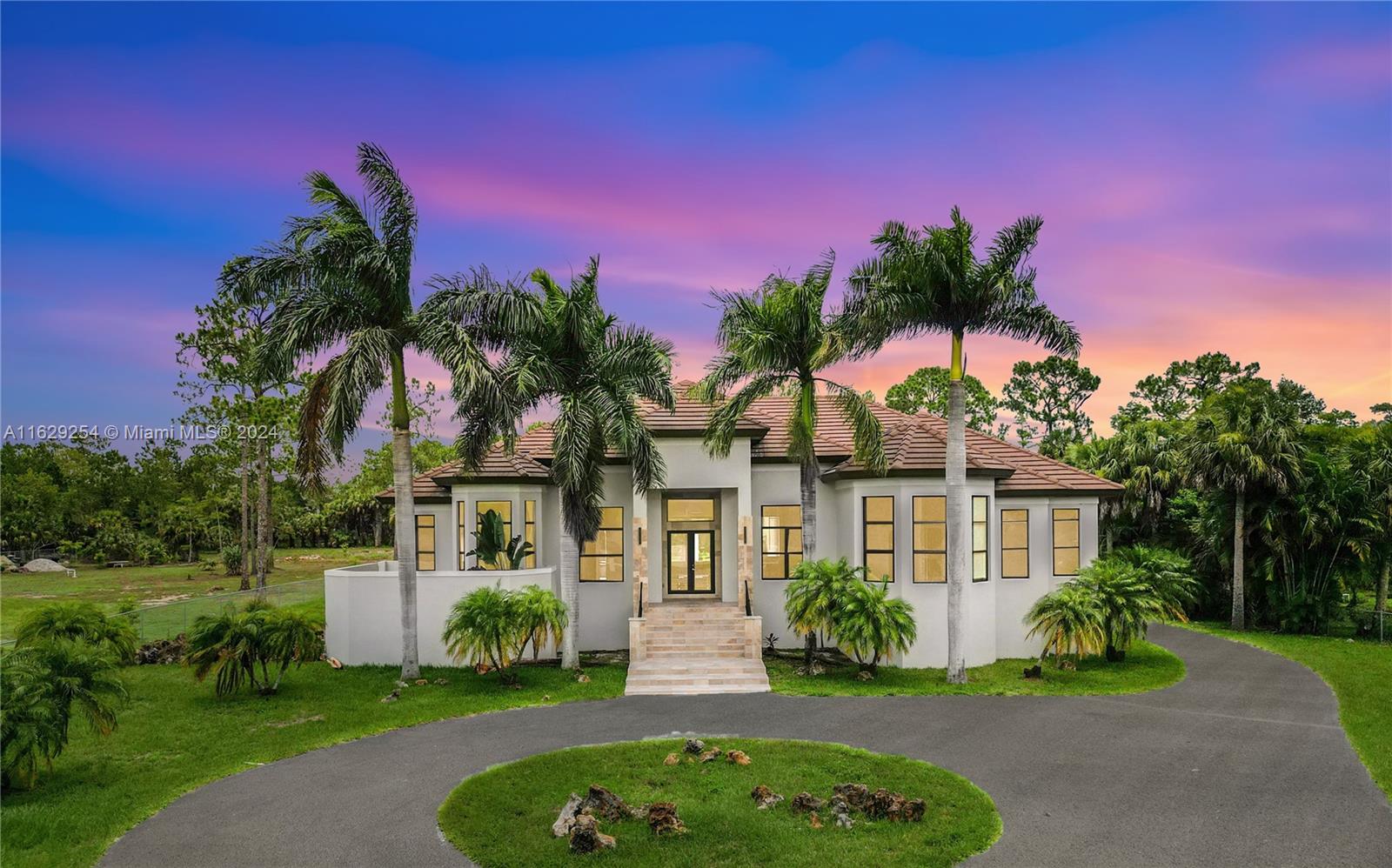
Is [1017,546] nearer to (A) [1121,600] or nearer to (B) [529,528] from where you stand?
(A) [1121,600]

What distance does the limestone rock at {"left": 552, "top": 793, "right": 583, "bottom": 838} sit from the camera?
8.51m

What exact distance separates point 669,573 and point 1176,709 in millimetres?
11838

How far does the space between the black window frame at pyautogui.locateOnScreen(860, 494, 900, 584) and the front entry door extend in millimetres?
4346

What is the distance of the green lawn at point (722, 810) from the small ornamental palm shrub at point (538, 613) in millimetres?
4749

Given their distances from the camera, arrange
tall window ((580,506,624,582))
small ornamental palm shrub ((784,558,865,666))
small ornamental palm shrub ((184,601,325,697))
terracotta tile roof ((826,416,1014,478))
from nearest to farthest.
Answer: small ornamental palm shrub ((184,601,325,697))
small ornamental palm shrub ((784,558,865,666))
terracotta tile roof ((826,416,1014,478))
tall window ((580,506,624,582))

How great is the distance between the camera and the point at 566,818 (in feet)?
28.5

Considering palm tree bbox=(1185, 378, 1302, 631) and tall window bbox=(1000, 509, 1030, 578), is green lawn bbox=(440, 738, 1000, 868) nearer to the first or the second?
tall window bbox=(1000, 509, 1030, 578)

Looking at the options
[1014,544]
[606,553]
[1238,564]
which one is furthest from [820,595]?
[1238,564]

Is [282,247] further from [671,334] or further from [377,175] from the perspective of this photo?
[671,334]

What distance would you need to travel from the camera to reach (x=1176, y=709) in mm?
14344

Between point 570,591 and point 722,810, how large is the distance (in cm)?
918

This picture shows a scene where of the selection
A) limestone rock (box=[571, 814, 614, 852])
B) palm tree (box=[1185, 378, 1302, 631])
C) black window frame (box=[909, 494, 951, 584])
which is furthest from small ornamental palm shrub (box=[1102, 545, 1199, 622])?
limestone rock (box=[571, 814, 614, 852])

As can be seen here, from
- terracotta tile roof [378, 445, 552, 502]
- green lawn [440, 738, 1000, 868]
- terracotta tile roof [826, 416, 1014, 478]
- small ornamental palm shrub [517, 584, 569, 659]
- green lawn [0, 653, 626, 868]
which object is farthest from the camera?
terracotta tile roof [378, 445, 552, 502]

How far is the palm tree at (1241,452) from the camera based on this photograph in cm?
2359
